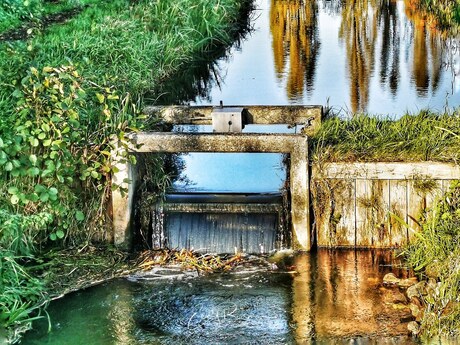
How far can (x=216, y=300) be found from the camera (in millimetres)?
7602

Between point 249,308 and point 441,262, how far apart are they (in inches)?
62.4

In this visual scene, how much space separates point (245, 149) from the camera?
8500 millimetres

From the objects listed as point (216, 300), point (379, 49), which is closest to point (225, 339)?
point (216, 300)

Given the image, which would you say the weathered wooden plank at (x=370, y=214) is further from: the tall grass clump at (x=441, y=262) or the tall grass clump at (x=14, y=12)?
the tall grass clump at (x=14, y=12)

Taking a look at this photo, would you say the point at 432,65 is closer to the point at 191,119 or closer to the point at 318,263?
the point at 191,119

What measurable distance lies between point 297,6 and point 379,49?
4.90m

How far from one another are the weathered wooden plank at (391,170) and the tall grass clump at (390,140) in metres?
0.07

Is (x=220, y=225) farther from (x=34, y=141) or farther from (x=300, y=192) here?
(x=34, y=141)

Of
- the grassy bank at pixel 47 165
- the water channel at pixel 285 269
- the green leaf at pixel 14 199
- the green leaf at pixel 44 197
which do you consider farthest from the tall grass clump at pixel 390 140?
the green leaf at pixel 14 199

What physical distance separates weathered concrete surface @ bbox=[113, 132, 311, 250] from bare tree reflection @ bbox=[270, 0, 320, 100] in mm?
5092

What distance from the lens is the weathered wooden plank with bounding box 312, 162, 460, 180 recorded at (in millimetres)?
8250

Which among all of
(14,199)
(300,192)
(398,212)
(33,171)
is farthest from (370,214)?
(14,199)

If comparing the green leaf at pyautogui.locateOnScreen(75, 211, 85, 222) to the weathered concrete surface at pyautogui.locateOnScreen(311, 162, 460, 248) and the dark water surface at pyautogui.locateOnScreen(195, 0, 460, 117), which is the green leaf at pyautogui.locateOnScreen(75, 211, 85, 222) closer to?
the weathered concrete surface at pyautogui.locateOnScreen(311, 162, 460, 248)

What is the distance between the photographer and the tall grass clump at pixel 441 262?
22.2 ft
